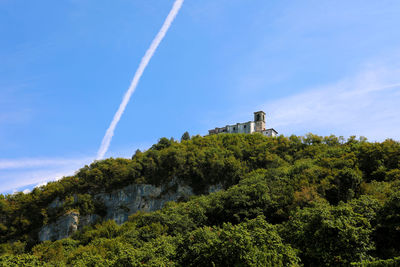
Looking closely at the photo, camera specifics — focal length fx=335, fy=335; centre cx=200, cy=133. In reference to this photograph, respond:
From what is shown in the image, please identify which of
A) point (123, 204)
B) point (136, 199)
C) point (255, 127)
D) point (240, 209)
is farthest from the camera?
point (255, 127)

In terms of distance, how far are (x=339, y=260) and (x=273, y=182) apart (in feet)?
76.2

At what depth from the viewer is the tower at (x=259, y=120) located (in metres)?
88.5

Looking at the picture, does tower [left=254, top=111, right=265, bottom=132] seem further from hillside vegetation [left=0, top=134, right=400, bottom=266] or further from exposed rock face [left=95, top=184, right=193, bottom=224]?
exposed rock face [left=95, top=184, right=193, bottom=224]

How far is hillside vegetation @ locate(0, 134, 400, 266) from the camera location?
2344 cm

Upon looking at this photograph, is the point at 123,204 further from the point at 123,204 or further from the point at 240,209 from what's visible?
the point at 240,209

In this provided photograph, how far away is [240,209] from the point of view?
137 ft

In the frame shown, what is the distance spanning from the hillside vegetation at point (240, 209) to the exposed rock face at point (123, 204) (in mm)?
1475

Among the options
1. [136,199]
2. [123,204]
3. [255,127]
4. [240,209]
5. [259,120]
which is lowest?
[240,209]

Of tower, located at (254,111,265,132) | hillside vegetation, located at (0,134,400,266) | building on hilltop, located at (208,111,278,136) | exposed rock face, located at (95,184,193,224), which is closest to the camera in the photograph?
hillside vegetation, located at (0,134,400,266)

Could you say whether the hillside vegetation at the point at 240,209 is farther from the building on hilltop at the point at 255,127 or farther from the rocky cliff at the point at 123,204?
the building on hilltop at the point at 255,127

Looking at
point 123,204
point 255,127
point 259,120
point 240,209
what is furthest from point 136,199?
point 259,120

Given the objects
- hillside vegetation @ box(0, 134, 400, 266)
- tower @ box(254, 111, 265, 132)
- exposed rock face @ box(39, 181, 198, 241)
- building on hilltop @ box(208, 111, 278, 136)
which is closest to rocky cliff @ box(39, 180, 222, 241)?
exposed rock face @ box(39, 181, 198, 241)

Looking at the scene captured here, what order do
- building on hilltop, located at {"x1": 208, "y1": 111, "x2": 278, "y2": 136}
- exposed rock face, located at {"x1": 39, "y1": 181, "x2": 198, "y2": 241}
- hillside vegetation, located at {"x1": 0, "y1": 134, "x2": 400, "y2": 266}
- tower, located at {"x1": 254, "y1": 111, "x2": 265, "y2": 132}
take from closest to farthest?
hillside vegetation, located at {"x1": 0, "y1": 134, "x2": 400, "y2": 266} → exposed rock face, located at {"x1": 39, "y1": 181, "x2": 198, "y2": 241} → building on hilltop, located at {"x1": 208, "y1": 111, "x2": 278, "y2": 136} → tower, located at {"x1": 254, "y1": 111, "x2": 265, "y2": 132}

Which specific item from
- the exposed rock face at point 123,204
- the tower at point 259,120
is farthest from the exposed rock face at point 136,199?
the tower at point 259,120
